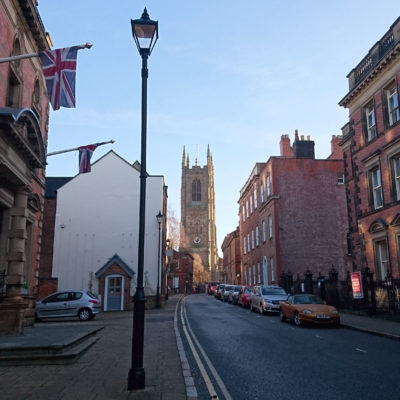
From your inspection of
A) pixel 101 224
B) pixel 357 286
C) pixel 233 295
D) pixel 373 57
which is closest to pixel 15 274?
pixel 357 286

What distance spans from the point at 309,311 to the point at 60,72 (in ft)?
40.3

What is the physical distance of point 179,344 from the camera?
467 inches

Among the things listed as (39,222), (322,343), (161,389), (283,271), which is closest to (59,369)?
(161,389)

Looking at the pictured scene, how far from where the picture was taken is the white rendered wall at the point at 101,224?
30.6m

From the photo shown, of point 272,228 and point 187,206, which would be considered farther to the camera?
point 187,206

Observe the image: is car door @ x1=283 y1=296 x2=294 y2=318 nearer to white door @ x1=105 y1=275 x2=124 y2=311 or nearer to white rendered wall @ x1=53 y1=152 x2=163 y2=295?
white rendered wall @ x1=53 y1=152 x2=163 y2=295

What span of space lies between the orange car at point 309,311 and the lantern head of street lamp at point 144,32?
12186 mm

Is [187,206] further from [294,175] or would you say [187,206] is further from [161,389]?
[161,389]

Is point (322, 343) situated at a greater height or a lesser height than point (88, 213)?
lesser

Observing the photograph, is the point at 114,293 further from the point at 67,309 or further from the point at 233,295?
the point at 233,295

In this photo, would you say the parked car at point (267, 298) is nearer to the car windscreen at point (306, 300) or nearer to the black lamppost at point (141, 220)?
the car windscreen at point (306, 300)

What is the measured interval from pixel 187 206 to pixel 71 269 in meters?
90.0

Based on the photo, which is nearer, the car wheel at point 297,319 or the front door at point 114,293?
the car wheel at point 297,319

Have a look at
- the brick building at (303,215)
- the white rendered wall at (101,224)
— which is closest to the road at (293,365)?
the white rendered wall at (101,224)
